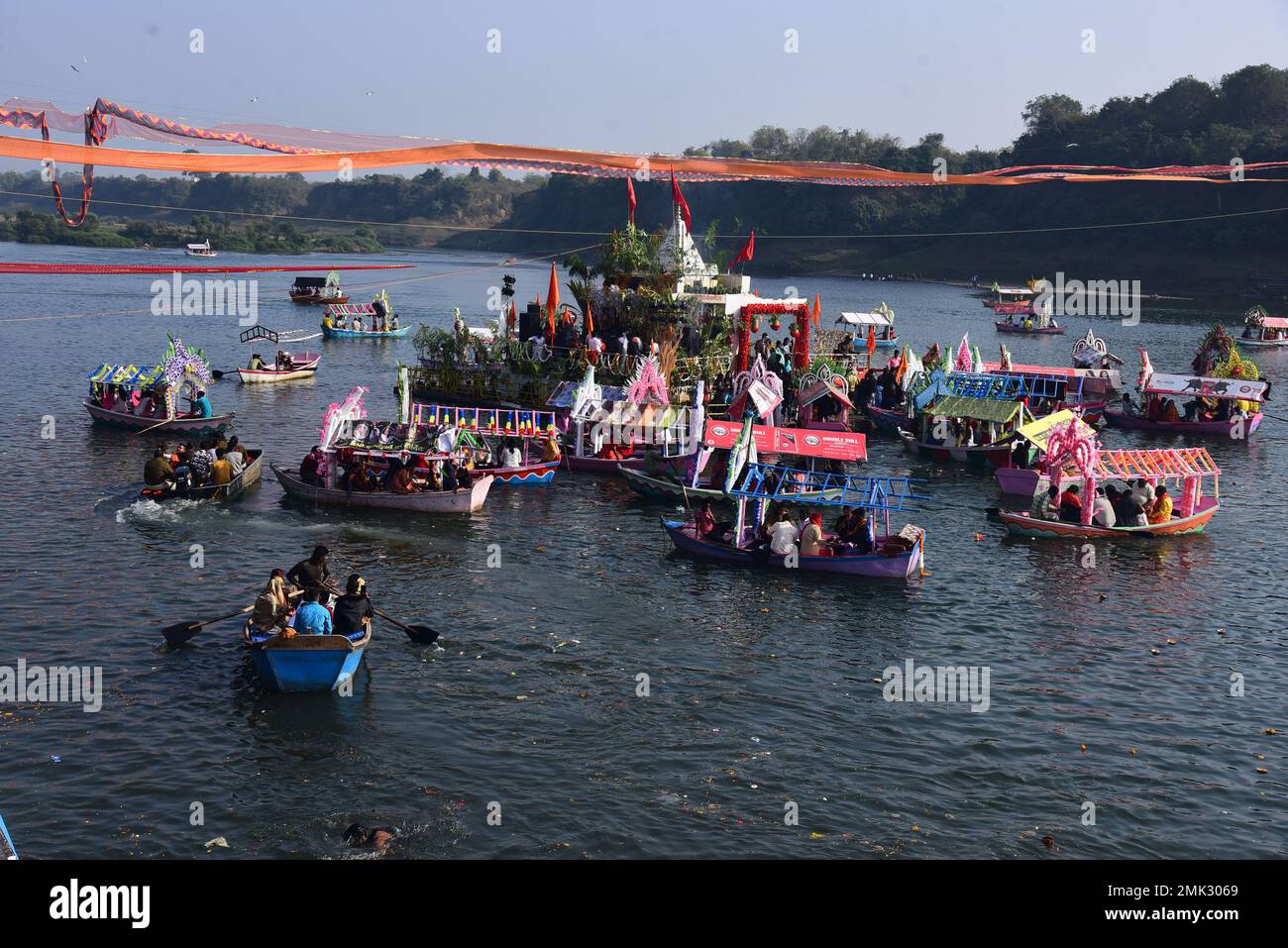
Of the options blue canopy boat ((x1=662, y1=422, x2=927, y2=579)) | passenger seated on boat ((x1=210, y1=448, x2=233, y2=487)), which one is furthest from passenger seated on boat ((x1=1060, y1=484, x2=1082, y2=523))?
passenger seated on boat ((x1=210, y1=448, x2=233, y2=487))

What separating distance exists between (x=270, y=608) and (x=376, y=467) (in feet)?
44.0

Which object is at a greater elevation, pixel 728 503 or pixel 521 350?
pixel 521 350

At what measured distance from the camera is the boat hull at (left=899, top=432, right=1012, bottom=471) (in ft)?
147

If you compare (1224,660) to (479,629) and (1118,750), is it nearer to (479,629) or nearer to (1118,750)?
(1118,750)

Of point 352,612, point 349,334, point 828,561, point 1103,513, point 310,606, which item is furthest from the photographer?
point 349,334

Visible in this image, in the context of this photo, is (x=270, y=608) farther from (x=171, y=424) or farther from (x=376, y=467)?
(x=171, y=424)

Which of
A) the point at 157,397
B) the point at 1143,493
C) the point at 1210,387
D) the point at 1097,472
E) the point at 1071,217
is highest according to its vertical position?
the point at 1071,217

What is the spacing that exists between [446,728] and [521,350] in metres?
33.7

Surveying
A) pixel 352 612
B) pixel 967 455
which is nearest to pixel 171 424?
pixel 352 612

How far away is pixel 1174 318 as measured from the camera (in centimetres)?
11712

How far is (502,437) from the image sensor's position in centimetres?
4091

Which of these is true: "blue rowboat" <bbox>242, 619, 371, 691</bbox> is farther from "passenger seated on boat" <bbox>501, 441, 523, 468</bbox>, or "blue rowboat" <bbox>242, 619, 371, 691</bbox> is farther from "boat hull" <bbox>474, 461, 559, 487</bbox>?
"passenger seated on boat" <bbox>501, 441, 523, 468</bbox>
